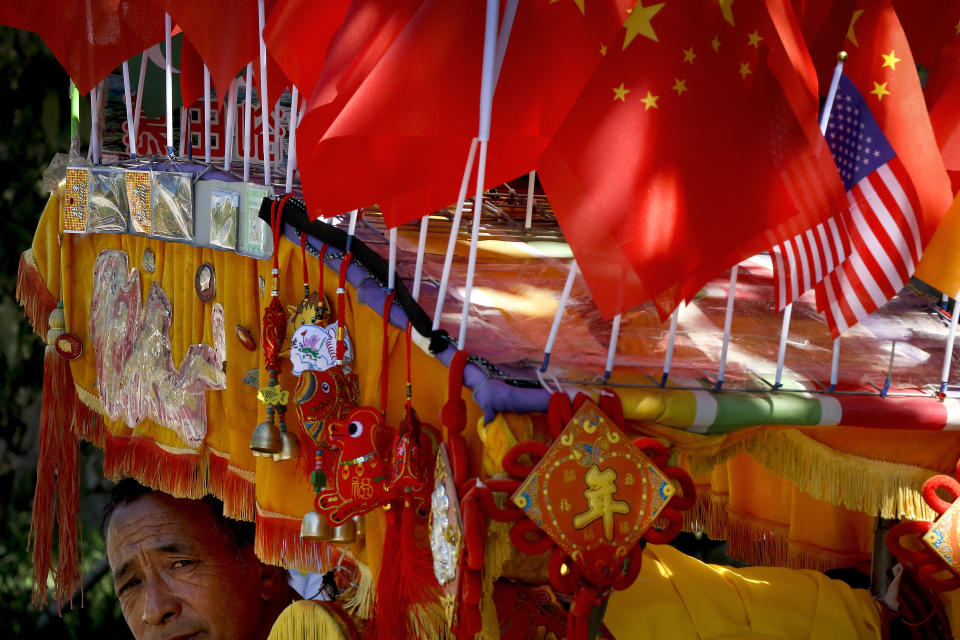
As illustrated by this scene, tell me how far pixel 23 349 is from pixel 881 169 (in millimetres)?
5807

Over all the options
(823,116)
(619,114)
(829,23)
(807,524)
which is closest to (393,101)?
(619,114)

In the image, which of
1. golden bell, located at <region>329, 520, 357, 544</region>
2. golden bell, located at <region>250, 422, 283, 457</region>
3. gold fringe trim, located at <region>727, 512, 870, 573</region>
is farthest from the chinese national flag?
gold fringe trim, located at <region>727, 512, 870, 573</region>

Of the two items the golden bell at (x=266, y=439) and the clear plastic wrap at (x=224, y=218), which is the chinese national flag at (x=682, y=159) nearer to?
the golden bell at (x=266, y=439)

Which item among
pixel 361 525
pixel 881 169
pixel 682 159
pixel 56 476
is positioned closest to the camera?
pixel 682 159

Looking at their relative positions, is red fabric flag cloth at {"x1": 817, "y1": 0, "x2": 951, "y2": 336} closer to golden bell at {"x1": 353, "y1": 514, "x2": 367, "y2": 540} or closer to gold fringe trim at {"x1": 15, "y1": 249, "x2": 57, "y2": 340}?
golden bell at {"x1": 353, "y1": 514, "x2": 367, "y2": 540}

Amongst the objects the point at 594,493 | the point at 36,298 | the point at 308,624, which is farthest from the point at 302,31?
the point at 36,298

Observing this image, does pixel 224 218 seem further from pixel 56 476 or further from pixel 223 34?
pixel 56 476

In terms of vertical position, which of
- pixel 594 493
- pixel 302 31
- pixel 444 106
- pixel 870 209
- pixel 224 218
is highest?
pixel 302 31

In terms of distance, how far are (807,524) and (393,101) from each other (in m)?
2.25

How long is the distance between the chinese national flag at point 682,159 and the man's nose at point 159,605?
6.93 feet

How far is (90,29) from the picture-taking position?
342cm

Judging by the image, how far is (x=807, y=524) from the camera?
138 inches

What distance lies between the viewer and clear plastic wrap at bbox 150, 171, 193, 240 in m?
3.25

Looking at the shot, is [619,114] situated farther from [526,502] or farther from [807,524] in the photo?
[807,524]
